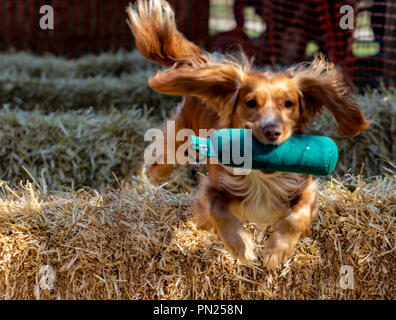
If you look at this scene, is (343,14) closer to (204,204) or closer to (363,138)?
(363,138)

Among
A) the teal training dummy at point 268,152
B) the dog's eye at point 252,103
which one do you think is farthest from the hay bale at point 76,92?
the teal training dummy at point 268,152

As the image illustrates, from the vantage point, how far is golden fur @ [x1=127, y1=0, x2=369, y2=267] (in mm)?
2588

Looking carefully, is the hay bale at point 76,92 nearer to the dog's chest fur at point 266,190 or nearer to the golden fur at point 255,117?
the golden fur at point 255,117

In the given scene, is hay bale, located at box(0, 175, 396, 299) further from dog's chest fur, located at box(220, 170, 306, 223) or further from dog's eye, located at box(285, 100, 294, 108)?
dog's eye, located at box(285, 100, 294, 108)

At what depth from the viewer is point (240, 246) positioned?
2576 mm

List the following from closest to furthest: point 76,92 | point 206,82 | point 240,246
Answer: point 240,246 < point 206,82 < point 76,92

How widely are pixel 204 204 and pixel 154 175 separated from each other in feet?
4.33

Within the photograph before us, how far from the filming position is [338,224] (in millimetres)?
2941

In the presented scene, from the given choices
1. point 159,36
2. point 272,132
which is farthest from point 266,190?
point 159,36

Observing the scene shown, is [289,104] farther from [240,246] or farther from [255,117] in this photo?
[240,246]

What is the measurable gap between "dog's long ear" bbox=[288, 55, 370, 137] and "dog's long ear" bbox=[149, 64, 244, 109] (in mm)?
298

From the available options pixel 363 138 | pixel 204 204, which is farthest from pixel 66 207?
pixel 363 138

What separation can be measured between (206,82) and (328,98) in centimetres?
59

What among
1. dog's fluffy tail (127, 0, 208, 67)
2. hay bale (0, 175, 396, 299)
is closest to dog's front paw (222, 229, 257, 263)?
hay bale (0, 175, 396, 299)
